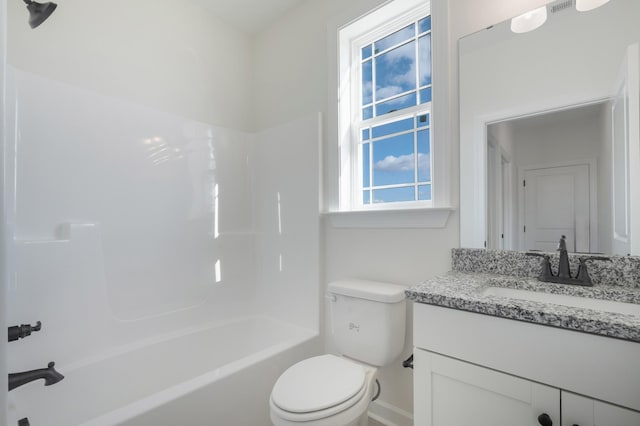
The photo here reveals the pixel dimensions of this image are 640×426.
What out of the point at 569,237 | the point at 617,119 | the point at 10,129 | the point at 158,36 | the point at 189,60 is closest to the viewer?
the point at 617,119

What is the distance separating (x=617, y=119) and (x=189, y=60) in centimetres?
234

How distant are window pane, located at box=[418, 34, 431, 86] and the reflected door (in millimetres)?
776

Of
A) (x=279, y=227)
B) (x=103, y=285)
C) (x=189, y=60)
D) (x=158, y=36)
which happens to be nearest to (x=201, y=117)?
(x=189, y=60)

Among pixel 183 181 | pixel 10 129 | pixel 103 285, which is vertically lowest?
pixel 103 285

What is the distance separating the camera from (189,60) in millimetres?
2059

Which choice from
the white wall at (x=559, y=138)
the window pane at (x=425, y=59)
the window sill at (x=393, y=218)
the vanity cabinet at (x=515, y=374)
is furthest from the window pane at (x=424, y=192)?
the vanity cabinet at (x=515, y=374)

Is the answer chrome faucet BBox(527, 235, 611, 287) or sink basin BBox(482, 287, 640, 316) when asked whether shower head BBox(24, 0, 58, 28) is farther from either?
chrome faucet BBox(527, 235, 611, 287)

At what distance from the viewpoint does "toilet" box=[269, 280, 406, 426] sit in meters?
1.08

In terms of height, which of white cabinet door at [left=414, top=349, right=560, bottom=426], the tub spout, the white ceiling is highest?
the white ceiling

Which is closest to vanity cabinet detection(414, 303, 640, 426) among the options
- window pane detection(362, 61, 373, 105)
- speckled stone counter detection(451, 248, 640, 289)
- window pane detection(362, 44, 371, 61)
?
speckled stone counter detection(451, 248, 640, 289)

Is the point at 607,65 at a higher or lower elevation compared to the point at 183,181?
higher

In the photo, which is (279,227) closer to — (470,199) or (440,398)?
(470,199)

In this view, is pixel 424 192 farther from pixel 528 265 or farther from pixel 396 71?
pixel 396 71

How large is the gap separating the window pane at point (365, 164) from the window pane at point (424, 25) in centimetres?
70
